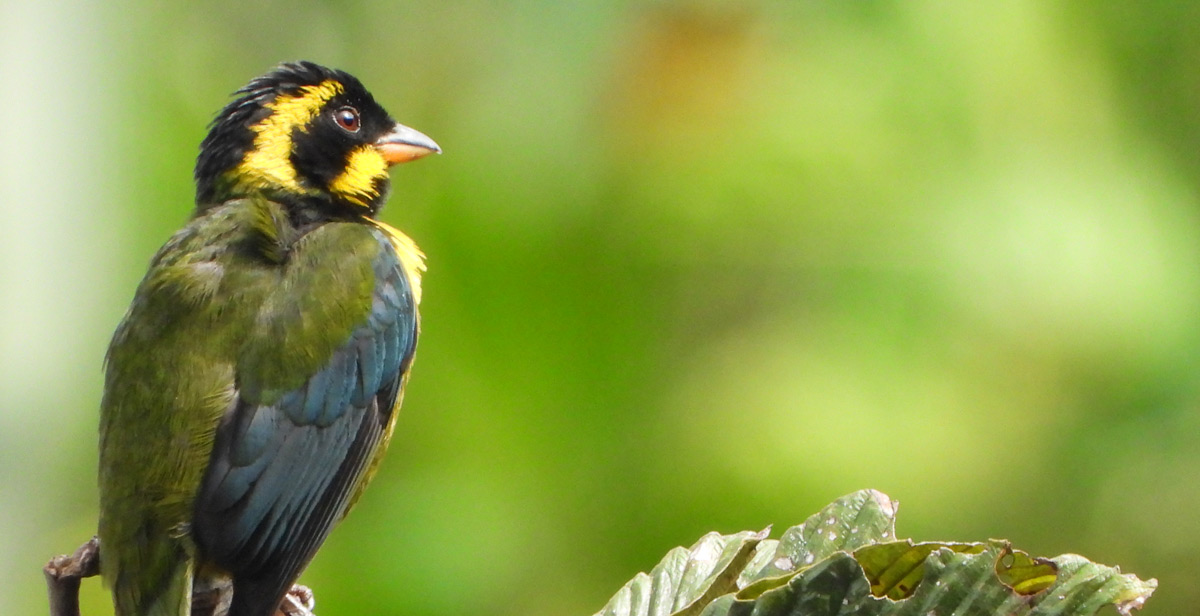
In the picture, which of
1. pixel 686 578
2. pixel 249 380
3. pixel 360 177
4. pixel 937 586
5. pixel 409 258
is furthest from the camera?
pixel 360 177

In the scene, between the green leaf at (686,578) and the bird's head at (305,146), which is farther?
the bird's head at (305,146)

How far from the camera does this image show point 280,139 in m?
3.33

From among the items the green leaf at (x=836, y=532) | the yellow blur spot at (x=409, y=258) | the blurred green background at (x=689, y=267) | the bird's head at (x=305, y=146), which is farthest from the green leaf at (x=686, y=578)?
the blurred green background at (x=689, y=267)

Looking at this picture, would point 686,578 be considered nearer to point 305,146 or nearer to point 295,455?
point 295,455

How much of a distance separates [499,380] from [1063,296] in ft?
6.97

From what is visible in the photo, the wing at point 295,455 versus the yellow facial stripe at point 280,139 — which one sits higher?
the yellow facial stripe at point 280,139

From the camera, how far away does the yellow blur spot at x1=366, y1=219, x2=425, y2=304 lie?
10.6 ft

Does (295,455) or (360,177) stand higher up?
(360,177)

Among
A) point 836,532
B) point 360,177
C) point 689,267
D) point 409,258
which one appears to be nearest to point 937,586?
point 836,532

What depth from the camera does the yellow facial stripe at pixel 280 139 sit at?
3250 millimetres

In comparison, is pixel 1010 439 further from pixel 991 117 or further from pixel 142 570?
pixel 142 570

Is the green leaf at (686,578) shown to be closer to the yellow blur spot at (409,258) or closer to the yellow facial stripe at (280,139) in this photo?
the yellow blur spot at (409,258)

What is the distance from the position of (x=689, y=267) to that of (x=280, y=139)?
5.83 ft

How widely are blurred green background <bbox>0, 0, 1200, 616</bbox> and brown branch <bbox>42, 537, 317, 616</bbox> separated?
24.9 inches
